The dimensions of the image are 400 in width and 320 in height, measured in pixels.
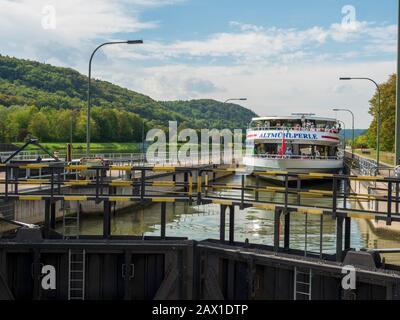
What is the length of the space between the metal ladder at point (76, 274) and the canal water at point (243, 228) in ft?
29.7

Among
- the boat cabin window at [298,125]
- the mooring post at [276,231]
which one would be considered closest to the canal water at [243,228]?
the mooring post at [276,231]

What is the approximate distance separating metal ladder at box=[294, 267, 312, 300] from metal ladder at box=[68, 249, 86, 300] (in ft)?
15.8

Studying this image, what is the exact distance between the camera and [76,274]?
41.9 ft

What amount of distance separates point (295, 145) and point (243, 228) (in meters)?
26.3

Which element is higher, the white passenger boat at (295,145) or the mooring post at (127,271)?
the white passenger boat at (295,145)

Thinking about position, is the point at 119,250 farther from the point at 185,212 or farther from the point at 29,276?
the point at 185,212

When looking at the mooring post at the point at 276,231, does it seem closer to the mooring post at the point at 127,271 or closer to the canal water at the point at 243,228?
the mooring post at the point at 127,271

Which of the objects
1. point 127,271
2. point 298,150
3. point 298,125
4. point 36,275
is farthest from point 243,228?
point 298,125

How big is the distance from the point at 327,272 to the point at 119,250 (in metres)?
4.69

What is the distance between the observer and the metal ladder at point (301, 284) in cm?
1183

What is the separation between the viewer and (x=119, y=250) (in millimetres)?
12719

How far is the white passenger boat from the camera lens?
51344mm

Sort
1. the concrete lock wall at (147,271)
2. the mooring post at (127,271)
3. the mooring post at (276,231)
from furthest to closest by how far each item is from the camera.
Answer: the mooring post at (276,231)
the mooring post at (127,271)
the concrete lock wall at (147,271)
